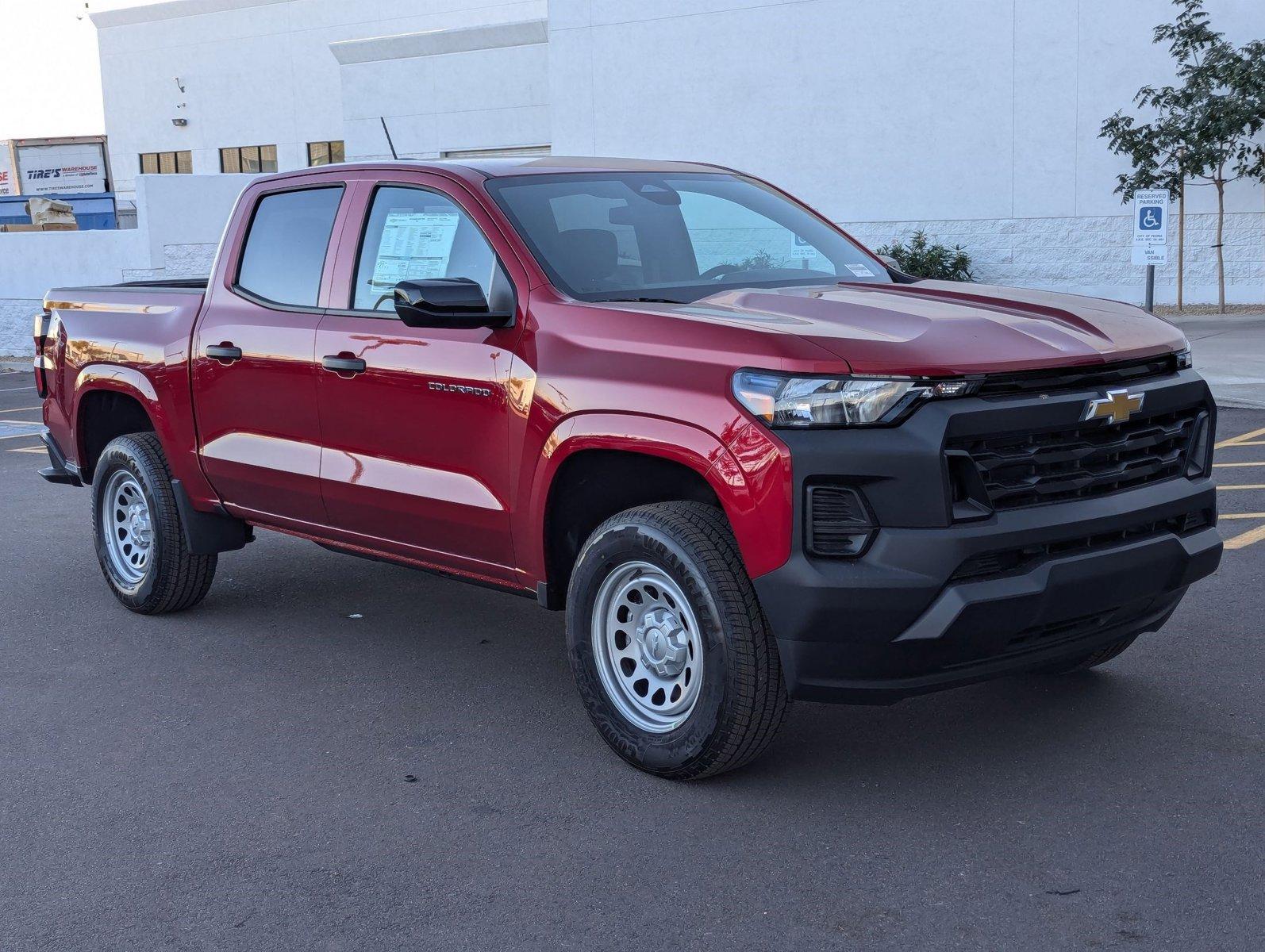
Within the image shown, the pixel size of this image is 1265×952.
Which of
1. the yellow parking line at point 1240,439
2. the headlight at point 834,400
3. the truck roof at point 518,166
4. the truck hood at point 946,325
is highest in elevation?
Answer: the truck roof at point 518,166

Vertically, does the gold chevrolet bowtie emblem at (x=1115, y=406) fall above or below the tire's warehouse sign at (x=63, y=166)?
below

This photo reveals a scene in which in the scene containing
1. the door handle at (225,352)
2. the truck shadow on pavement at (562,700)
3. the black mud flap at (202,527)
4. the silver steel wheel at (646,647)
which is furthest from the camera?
the black mud flap at (202,527)

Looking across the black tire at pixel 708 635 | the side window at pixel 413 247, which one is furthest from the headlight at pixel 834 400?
the side window at pixel 413 247

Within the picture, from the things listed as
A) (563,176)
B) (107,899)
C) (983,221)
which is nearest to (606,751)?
(107,899)

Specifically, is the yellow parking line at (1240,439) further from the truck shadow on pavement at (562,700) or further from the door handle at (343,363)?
the door handle at (343,363)

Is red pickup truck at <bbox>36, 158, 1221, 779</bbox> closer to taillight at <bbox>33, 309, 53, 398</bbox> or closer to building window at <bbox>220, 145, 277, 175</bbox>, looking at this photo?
taillight at <bbox>33, 309, 53, 398</bbox>

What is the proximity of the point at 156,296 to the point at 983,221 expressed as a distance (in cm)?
1988

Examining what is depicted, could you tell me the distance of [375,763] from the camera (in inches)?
186

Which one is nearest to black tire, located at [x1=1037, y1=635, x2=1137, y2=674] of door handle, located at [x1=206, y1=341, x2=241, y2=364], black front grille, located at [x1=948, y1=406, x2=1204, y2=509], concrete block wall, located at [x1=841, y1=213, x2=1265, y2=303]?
black front grille, located at [x1=948, y1=406, x2=1204, y2=509]

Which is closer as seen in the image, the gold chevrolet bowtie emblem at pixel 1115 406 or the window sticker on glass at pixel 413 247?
the gold chevrolet bowtie emblem at pixel 1115 406

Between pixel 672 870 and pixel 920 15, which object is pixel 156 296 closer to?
pixel 672 870

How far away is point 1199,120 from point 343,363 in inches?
734

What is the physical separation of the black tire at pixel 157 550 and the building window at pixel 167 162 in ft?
143

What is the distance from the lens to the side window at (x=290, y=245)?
5.75 meters
